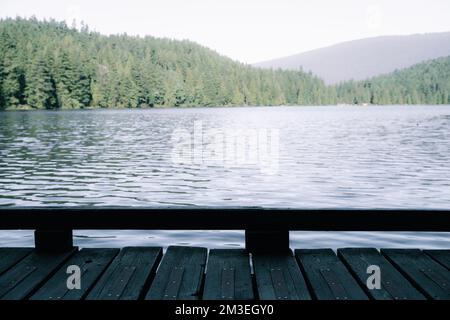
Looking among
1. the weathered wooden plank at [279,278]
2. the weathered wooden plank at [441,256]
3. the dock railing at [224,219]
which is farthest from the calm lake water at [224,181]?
the dock railing at [224,219]

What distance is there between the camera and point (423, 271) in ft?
17.0

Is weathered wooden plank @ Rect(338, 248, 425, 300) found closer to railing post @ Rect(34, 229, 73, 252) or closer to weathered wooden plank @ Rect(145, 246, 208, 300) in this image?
weathered wooden plank @ Rect(145, 246, 208, 300)

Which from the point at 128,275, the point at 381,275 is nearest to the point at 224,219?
the point at 128,275

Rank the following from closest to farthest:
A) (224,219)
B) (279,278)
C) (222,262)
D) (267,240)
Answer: (279,278) → (224,219) → (222,262) → (267,240)

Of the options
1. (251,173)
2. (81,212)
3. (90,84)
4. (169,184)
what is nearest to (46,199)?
(169,184)

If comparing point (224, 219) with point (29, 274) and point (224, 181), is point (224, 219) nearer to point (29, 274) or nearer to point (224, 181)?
point (29, 274)

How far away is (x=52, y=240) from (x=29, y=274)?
27.0 inches

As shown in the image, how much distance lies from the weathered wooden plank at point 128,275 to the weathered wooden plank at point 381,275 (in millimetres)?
1963

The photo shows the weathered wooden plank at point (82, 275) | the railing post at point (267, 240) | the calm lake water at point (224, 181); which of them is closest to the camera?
the weathered wooden plank at point (82, 275)

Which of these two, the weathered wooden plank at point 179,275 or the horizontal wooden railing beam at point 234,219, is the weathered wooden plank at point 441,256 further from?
the weathered wooden plank at point 179,275

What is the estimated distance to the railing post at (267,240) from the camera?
559 cm

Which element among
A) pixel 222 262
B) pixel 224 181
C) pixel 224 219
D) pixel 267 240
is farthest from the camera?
pixel 224 181

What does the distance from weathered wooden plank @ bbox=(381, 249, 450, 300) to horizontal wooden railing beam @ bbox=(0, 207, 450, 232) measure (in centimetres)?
38
